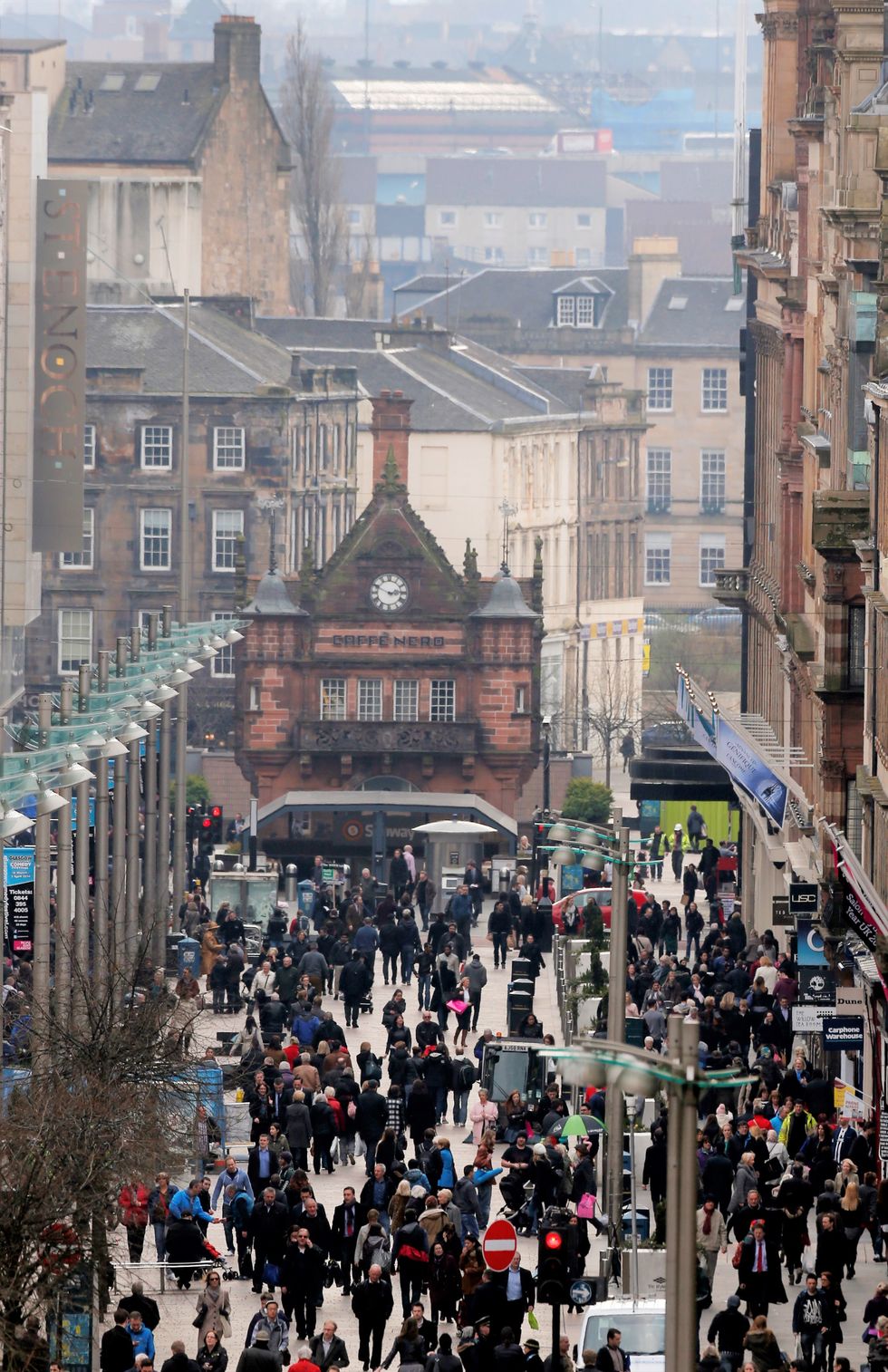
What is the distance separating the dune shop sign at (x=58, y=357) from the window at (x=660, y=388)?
86.1 m

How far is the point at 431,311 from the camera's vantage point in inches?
6649

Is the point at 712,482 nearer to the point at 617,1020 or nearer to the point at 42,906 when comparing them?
the point at 42,906

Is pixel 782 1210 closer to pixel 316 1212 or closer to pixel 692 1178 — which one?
pixel 316 1212

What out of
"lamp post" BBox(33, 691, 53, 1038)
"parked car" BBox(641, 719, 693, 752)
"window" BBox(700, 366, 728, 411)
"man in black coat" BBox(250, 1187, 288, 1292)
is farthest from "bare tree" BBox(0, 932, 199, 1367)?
"window" BBox(700, 366, 728, 411)

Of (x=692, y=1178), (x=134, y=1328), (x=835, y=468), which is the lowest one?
(x=134, y=1328)

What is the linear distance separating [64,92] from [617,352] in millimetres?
38576

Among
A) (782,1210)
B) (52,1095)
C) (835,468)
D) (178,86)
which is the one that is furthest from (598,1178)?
(178,86)

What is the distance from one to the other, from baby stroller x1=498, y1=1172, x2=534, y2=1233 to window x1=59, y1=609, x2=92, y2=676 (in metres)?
66.4

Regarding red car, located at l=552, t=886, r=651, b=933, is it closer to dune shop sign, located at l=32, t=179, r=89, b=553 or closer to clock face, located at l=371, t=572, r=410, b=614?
dune shop sign, located at l=32, t=179, r=89, b=553

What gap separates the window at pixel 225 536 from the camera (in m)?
110

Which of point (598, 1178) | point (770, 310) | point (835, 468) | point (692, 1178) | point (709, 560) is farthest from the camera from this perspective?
point (709, 560)

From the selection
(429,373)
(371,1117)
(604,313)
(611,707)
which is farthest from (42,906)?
(604,313)

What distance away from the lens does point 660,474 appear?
168125 mm

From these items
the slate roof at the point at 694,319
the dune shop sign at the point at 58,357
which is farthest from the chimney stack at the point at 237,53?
the dune shop sign at the point at 58,357
